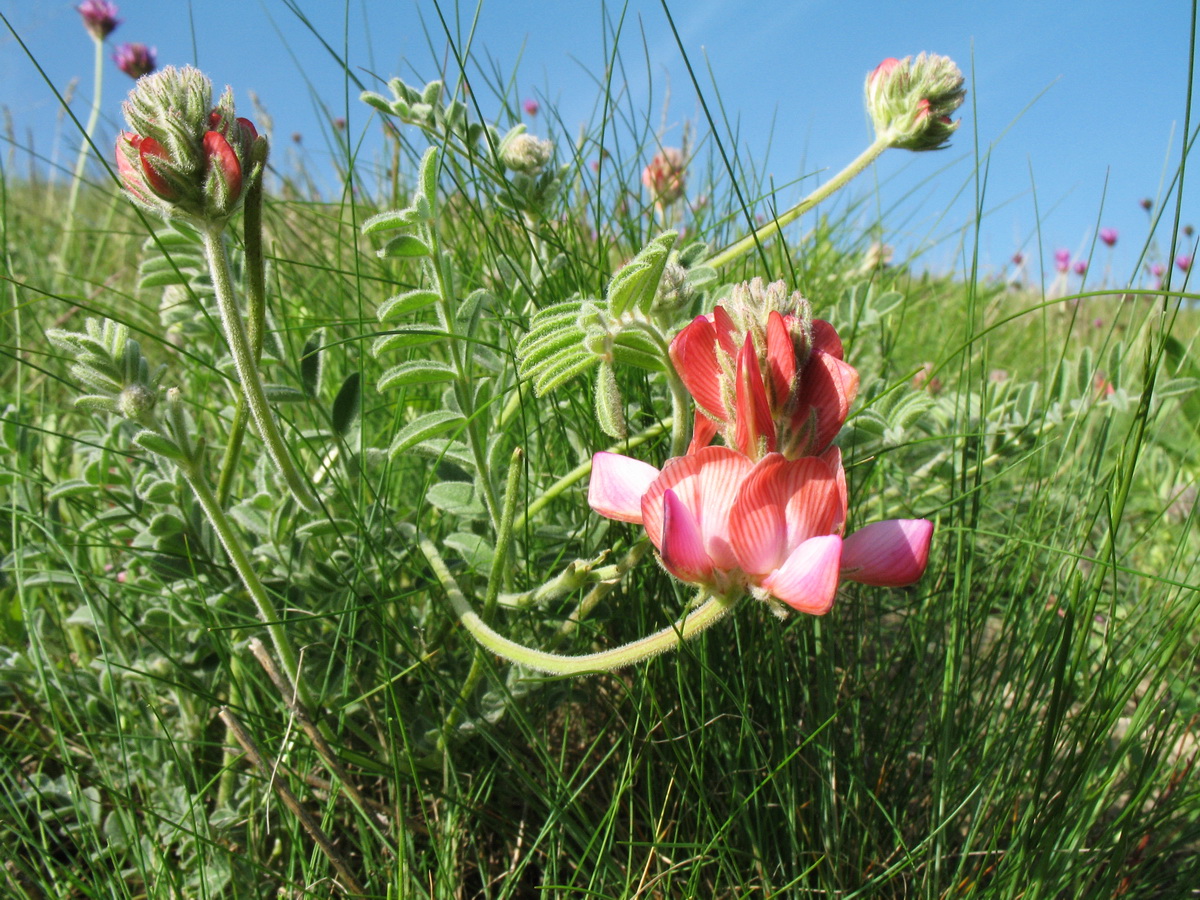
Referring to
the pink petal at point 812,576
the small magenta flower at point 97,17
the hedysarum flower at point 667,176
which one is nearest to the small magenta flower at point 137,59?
the small magenta flower at point 97,17

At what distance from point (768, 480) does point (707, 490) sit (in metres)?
0.05

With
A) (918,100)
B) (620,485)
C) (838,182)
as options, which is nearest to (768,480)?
(620,485)

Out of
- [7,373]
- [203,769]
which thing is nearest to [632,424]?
[203,769]

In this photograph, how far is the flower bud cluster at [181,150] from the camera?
2.69 ft

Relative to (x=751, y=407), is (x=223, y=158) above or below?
above

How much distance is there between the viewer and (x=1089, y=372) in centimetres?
145

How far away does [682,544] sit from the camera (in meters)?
0.67

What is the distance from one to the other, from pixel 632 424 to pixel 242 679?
0.71m

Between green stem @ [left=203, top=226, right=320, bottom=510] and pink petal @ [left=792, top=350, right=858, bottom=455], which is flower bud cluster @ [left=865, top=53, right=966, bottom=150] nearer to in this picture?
pink petal @ [left=792, top=350, right=858, bottom=455]

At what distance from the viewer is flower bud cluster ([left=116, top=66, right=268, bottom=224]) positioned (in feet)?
2.69

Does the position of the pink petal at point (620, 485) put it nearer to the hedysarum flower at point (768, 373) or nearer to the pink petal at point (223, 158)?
the hedysarum flower at point (768, 373)

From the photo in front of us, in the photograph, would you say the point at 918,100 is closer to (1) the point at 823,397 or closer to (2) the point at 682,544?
(1) the point at 823,397

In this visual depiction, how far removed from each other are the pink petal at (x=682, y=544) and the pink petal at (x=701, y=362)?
11cm

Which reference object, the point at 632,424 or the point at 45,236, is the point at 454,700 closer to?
the point at 632,424
